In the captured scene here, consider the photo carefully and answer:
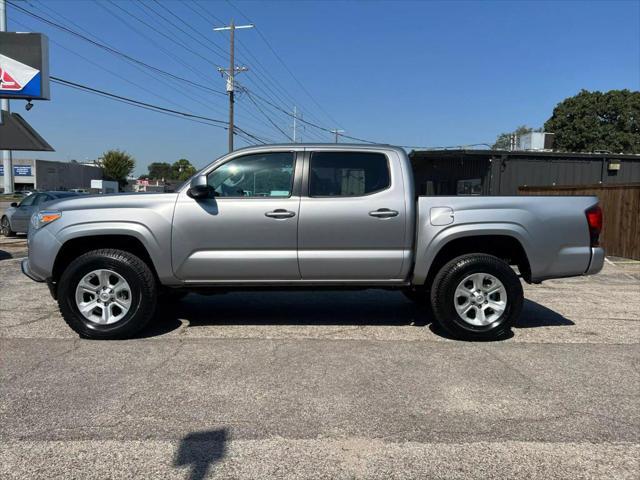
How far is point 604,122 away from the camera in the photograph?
50781mm

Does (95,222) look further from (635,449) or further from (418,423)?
(635,449)

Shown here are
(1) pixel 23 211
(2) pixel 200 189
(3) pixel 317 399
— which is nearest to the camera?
(3) pixel 317 399

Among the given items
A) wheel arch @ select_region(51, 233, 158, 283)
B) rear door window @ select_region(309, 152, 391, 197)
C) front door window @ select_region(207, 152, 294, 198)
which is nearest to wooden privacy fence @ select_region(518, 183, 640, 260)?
rear door window @ select_region(309, 152, 391, 197)

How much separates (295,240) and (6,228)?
47.4 feet

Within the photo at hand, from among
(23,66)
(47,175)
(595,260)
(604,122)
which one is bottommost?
(595,260)

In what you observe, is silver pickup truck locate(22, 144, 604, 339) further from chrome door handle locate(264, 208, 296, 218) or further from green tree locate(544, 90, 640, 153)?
green tree locate(544, 90, 640, 153)

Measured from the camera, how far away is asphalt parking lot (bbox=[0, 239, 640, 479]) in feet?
9.66

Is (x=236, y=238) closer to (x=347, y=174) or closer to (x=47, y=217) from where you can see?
(x=347, y=174)

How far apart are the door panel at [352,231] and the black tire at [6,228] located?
45.8 feet

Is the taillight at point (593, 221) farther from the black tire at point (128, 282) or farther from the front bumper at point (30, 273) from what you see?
the front bumper at point (30, 273)

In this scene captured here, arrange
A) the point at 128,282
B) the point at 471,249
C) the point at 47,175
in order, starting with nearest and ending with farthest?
the point at 128,282 → the point at 471,249 → the point at 47,175

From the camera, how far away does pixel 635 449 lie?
10.2 ft

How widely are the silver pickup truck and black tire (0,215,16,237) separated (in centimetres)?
1239

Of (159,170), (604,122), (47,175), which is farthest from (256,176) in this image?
(159,170)
